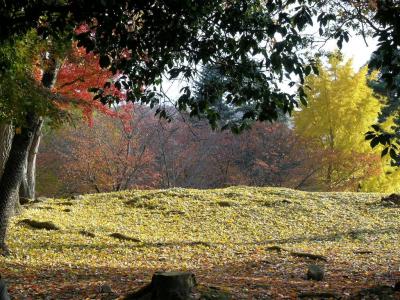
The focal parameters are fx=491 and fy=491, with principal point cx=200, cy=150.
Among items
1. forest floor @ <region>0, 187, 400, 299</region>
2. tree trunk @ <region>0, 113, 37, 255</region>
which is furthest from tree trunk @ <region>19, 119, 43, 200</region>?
tree trunk @ <region>0, 113, 37, 255</region>

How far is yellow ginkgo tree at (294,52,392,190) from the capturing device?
22250 millimetres

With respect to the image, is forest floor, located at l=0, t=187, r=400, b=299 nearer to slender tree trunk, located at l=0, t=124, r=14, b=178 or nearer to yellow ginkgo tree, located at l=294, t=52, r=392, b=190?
slender tree trunk, located at l=0, t=124, r=14, b=178

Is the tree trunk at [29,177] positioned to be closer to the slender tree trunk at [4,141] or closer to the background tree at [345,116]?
the slender tree trunk at [4,141]

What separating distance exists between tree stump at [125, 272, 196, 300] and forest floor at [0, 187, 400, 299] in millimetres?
664

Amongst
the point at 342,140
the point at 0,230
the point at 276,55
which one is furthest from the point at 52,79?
the point at 342,140

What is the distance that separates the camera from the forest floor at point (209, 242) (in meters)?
7.39

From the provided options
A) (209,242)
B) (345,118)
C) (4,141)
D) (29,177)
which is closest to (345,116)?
(345,118)

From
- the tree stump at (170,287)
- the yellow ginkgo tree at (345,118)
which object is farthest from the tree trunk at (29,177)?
the tree stump at (170,287)

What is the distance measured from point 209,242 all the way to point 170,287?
25.3 feet

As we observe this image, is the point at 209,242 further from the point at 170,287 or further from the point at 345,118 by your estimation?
the point at 345,118

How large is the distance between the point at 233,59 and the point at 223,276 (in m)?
4.34

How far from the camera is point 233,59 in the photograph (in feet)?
17.1

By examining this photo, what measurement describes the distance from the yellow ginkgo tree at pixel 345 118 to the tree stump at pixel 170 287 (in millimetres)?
18047

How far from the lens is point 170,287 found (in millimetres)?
5039
